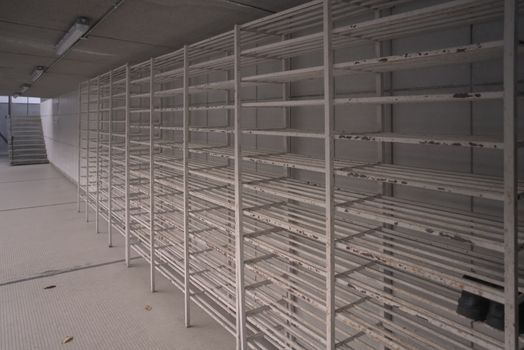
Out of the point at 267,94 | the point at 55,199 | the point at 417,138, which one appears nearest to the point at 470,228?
the point at 417,138

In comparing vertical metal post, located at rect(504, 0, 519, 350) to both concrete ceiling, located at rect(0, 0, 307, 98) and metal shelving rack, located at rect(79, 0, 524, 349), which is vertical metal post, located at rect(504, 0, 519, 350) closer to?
metal shelving rack, located at rect(79, 0, 524, 349)

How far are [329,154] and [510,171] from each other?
71cm

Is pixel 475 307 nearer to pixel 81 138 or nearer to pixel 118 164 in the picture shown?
pixel 118 164

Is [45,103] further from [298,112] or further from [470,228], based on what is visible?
[470,228]

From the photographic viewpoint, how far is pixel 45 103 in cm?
1349

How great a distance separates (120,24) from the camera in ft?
9.57

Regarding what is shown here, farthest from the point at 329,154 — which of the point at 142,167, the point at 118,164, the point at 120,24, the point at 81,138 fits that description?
the point at 81,138

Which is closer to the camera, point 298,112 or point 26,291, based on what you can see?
point 298,112

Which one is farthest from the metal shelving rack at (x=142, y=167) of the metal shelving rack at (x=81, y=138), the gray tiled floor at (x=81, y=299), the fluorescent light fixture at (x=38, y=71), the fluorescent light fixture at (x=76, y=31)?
the metal shelving rack at (x=81, y=138)

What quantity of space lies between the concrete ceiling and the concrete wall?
14.2 ft

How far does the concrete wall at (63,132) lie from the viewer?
28.6ft

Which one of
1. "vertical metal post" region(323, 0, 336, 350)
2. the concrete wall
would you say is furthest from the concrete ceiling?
the concrete wall

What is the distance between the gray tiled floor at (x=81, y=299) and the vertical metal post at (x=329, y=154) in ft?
4.25

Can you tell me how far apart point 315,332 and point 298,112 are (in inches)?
55.0
